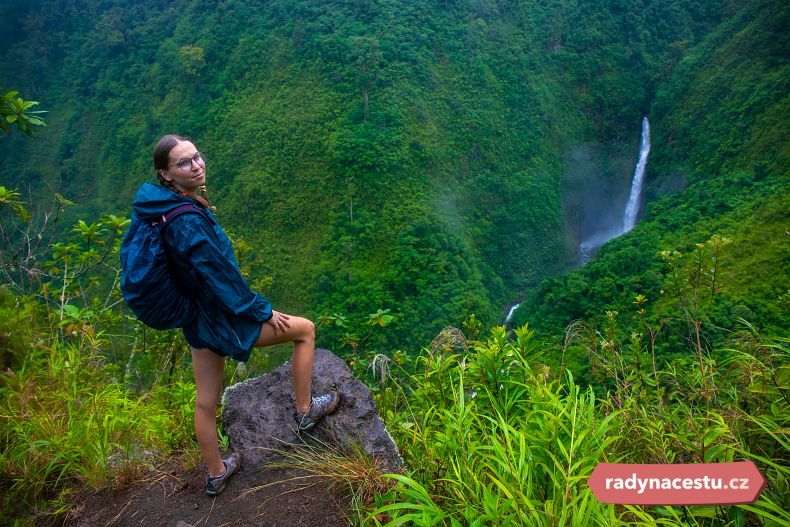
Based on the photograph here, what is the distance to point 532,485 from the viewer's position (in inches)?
55.3

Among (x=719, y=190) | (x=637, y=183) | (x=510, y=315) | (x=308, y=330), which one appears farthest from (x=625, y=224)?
(x=308, y=330)

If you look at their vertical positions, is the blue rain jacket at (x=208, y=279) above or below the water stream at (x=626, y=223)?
above

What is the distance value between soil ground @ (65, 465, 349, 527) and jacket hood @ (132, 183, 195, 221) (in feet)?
3.47

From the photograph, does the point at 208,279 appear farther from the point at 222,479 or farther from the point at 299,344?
the point at 222,479

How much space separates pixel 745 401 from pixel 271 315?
5.84 ft

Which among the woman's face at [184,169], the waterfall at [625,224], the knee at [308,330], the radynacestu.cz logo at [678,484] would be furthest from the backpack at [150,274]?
the waterfall at [625,224]

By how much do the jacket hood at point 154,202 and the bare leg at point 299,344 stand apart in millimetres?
514

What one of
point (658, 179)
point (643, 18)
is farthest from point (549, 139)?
point (643, 18)

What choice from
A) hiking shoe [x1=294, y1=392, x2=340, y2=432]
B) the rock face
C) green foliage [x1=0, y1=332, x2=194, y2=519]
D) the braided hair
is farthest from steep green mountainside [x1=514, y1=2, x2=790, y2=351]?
the braided hair

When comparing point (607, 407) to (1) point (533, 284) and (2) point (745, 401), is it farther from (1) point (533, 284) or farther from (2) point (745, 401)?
(1) point (533, 284)

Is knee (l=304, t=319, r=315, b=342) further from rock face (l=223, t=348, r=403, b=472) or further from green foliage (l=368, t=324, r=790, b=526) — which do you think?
green foliage (l=368, t=324, r=790, b=526)

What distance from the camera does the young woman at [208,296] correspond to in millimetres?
1507

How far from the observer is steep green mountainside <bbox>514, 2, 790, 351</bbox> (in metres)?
11.7

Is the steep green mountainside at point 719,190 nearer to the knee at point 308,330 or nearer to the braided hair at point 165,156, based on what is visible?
the knee at point 308,330
